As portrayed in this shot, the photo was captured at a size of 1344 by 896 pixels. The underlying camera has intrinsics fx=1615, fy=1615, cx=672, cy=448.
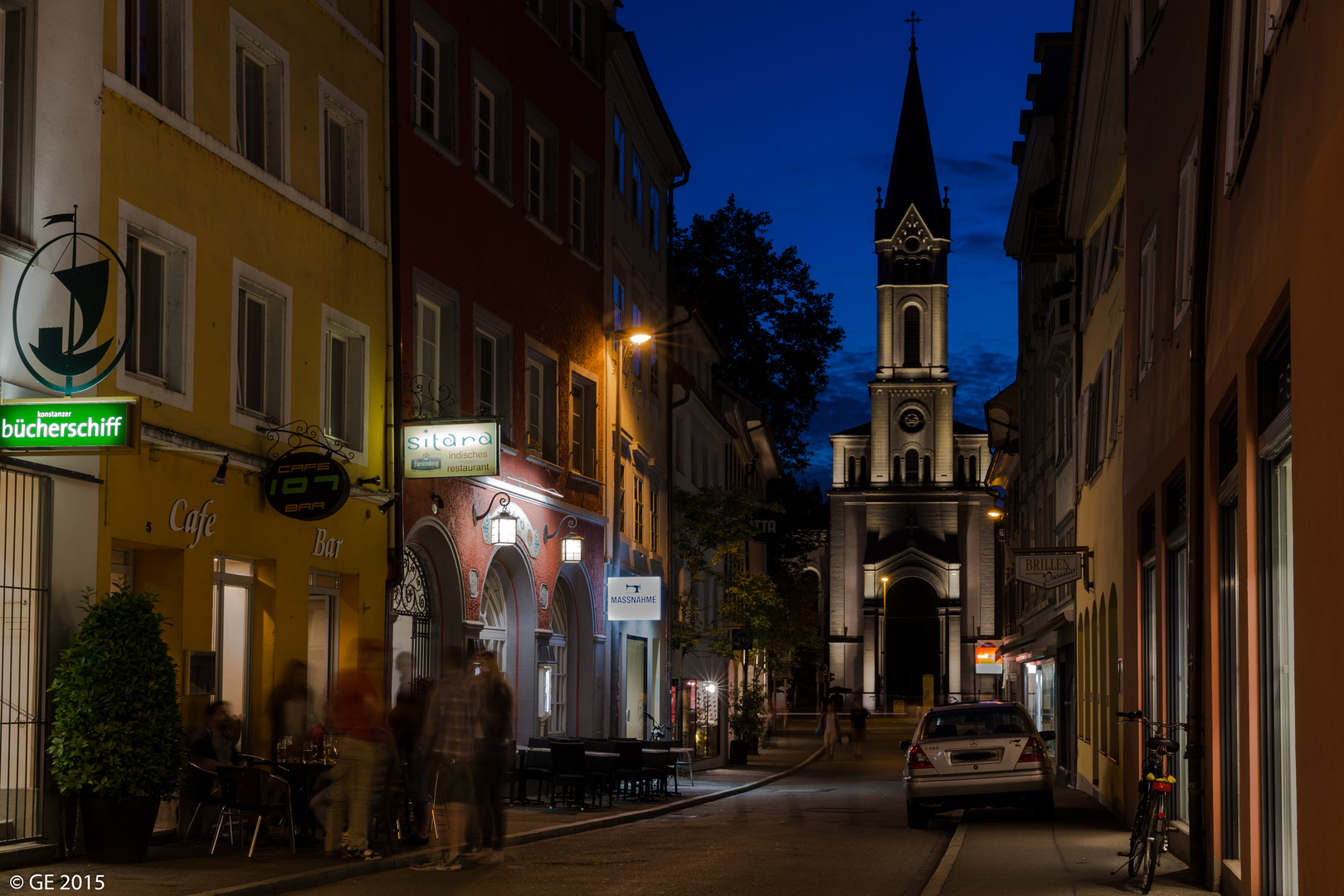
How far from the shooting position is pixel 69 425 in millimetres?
11984

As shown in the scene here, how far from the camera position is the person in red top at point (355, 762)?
1344 cm

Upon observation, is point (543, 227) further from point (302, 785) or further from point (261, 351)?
point (302, 785)

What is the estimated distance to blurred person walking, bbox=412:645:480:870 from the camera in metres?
13.6

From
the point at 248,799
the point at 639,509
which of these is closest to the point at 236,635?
the point at 248,799

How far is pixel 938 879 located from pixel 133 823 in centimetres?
648

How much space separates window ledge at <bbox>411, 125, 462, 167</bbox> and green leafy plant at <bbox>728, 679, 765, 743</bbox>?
Answer: 2254 cm

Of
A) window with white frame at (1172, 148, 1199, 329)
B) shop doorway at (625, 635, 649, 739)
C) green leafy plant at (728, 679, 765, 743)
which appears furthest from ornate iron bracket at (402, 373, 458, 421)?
green leafy plant at (728, 679, 765, 743)

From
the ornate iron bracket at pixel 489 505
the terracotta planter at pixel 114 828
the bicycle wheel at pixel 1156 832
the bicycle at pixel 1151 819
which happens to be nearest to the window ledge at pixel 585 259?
the ornate iron bracket at pixel 489 505

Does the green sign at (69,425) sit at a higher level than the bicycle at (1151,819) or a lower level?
higher

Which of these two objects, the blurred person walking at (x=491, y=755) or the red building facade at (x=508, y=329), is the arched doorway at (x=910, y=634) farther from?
the blurred person walking at (x=491, y=755)

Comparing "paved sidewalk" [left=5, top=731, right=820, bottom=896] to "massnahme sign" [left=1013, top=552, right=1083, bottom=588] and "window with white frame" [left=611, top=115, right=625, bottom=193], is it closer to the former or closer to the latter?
"massnahme sign" [left=1013, top=552, right=1083, bottom=588]

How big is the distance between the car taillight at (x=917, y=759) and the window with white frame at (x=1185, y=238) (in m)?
7.98

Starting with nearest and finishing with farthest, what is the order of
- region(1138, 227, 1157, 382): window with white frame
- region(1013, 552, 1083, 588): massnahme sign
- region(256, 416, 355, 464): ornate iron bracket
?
region(1138, 227, 1157, 382): window with white frame < region(256, 416, 355, 464): ornate iron bracket < region(1013, 552, 1083, 588): massnahme sign

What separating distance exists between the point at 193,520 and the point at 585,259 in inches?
548
